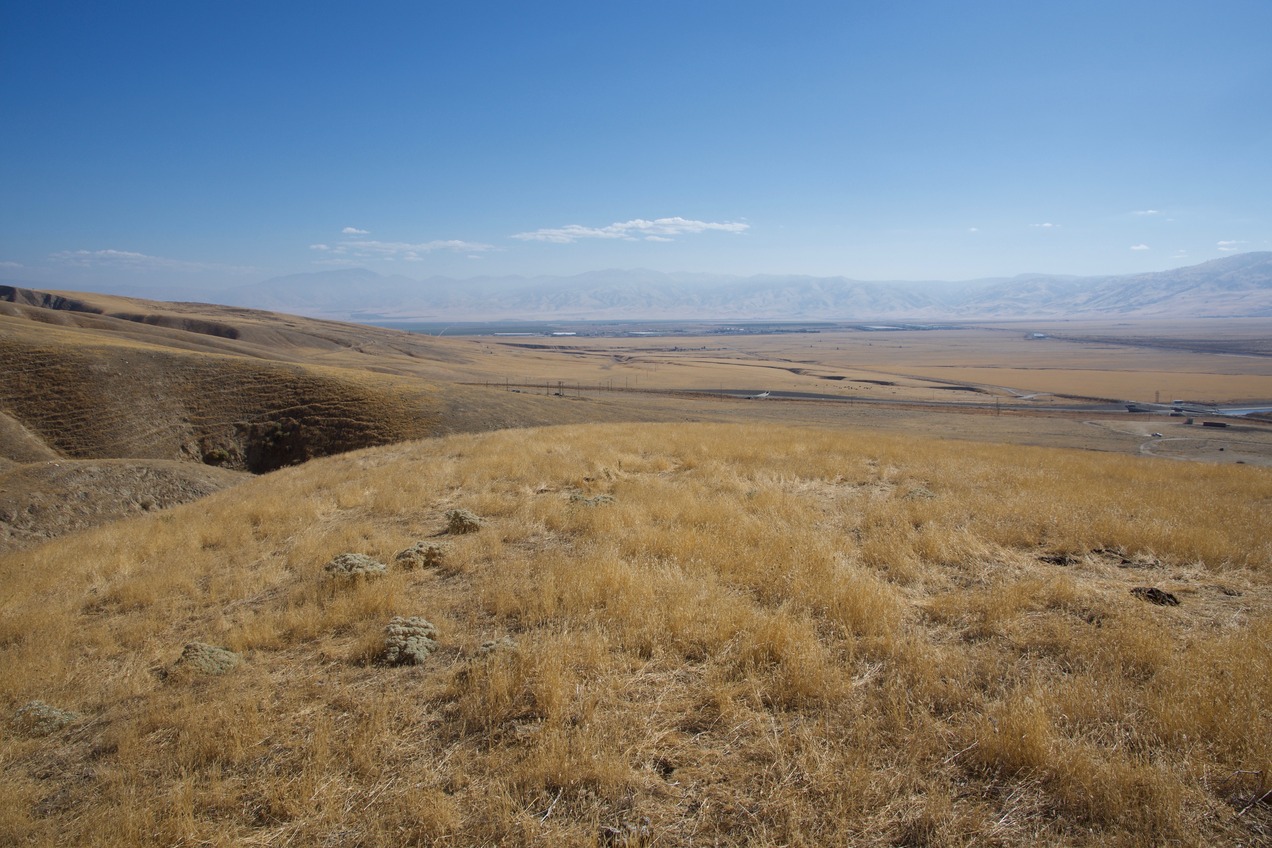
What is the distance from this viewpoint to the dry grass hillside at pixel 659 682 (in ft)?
10.9

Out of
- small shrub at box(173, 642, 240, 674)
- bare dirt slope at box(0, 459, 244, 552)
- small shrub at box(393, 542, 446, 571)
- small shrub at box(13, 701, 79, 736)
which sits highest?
small shrub at box(393, 542, 446, 571)

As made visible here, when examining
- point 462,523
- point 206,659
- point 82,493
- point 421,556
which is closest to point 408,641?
point 206,659

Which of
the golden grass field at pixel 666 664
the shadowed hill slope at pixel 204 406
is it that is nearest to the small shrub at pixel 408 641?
the golden grass field at pixel 666 664

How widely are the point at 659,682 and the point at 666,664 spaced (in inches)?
10.7

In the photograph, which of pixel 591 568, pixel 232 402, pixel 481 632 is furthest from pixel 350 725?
pixel 232 402

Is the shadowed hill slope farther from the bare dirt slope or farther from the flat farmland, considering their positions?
the flat farmland

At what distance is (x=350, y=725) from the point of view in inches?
167

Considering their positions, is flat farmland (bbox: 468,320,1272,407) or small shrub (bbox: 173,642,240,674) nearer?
small shrub (bbox: 173,642,240,674)

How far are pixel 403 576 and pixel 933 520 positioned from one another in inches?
289

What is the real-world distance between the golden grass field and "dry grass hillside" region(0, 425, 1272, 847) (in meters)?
0.03

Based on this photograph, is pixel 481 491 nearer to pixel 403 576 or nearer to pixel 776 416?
pixel 403 576

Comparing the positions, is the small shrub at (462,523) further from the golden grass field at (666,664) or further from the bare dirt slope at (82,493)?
the bare dirt slope at (82,493)

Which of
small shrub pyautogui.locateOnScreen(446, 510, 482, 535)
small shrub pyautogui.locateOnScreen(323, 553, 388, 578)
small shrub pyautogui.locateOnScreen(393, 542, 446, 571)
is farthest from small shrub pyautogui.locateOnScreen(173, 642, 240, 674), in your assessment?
small shrub pyautogui.locateOnScreen(446, 510, 482, 535)

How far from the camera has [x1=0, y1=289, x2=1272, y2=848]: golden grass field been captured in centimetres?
335
